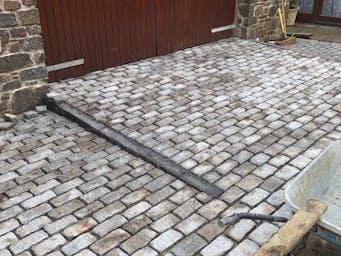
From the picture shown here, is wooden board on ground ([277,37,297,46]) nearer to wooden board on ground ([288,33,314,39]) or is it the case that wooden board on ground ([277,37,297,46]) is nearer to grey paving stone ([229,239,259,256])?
wooden board on ground ([288,33,314,39])

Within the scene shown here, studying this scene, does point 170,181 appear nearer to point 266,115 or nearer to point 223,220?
point 223,220

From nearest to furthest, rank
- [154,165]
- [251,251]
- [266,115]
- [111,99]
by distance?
[251,251], [154,165], [266,115], [111,99]

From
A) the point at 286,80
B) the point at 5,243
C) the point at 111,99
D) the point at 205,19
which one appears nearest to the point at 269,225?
the point at 5,243

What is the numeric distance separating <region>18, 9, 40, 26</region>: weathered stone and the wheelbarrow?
368 cm

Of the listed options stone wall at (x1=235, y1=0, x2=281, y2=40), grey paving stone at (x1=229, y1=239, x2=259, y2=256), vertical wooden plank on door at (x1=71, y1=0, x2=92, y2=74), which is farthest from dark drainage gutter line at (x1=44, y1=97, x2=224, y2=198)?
stone wall at (x1=235, y1=0, x2=281, y2=40)

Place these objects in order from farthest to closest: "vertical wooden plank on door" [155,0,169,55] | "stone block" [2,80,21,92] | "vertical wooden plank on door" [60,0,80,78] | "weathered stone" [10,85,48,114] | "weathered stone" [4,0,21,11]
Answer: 1. "vertical wooden plank on door" [155,0,169,55]
2. "vertical wooden plank on door" [60,0,80,78]
3. "weathered stone" [10,85,48,114]
4. "stone block" [2,80,21,92]
5. "weathered stone" [4,0,21,11]

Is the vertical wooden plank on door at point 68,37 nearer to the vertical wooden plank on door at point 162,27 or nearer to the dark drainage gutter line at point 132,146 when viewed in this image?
the dark drainage gutter line at point 132,146

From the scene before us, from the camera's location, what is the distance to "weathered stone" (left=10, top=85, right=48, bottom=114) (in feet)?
17.6

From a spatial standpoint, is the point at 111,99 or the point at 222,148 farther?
the point at 111,99

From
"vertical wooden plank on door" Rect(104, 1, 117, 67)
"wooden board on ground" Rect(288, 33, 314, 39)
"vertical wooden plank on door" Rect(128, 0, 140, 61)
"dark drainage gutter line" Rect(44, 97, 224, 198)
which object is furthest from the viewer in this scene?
"wooden board on ground" Rect(288, 33, 314, 39)

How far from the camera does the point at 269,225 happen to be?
3.41 metres

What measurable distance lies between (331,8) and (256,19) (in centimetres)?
360

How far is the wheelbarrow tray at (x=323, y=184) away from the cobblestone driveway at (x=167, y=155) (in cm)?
35

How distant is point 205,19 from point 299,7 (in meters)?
4.50
